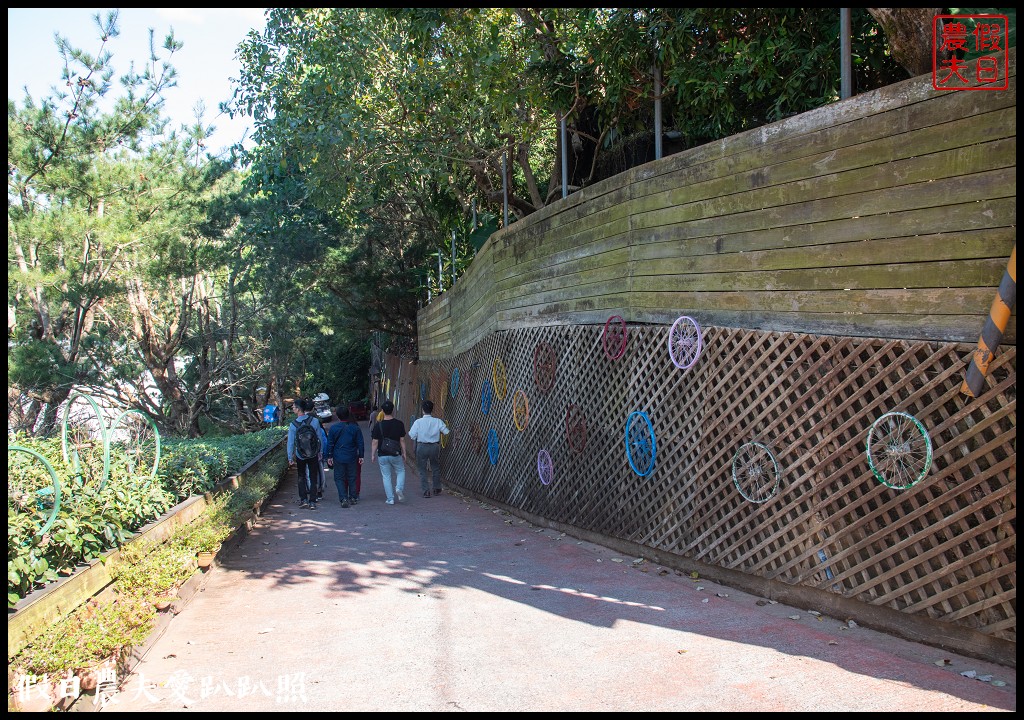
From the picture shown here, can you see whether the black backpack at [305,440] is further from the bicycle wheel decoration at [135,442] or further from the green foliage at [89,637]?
the green foliage at [89,637]

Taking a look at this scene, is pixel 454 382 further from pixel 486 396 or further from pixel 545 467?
pixel 545 467

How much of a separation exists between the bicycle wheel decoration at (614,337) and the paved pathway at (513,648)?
6.23 feet

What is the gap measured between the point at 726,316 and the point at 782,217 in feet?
2.93

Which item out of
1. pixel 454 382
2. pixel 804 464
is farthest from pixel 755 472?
pixel 454 382

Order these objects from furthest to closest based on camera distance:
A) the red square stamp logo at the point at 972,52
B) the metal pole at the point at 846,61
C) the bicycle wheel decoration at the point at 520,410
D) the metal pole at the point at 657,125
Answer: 1. the bicycle wheel decoration at the point at 520,410
2. the metal pole at the point at 657,125
3. the metal pole at the point at 846,61
4. the red square stamp logo at the point at 972,52

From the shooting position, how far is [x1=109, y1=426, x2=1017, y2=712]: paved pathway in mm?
3969

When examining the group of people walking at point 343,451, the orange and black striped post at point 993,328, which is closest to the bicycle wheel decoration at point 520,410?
the group of people walking at point 343,451

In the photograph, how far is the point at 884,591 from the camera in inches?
189

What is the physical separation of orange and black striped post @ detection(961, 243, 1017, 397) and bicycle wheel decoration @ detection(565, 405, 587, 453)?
14.1ft

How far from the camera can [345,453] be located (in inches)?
434

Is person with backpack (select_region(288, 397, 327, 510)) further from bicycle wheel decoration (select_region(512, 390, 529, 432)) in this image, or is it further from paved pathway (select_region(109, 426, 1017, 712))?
paved pathway (select_region(109, 426, 1017, 712))

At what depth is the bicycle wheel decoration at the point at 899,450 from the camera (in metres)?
4.60

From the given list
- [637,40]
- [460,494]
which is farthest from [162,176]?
[637,40]

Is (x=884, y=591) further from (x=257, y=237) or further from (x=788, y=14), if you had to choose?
(x=257, y=237)
